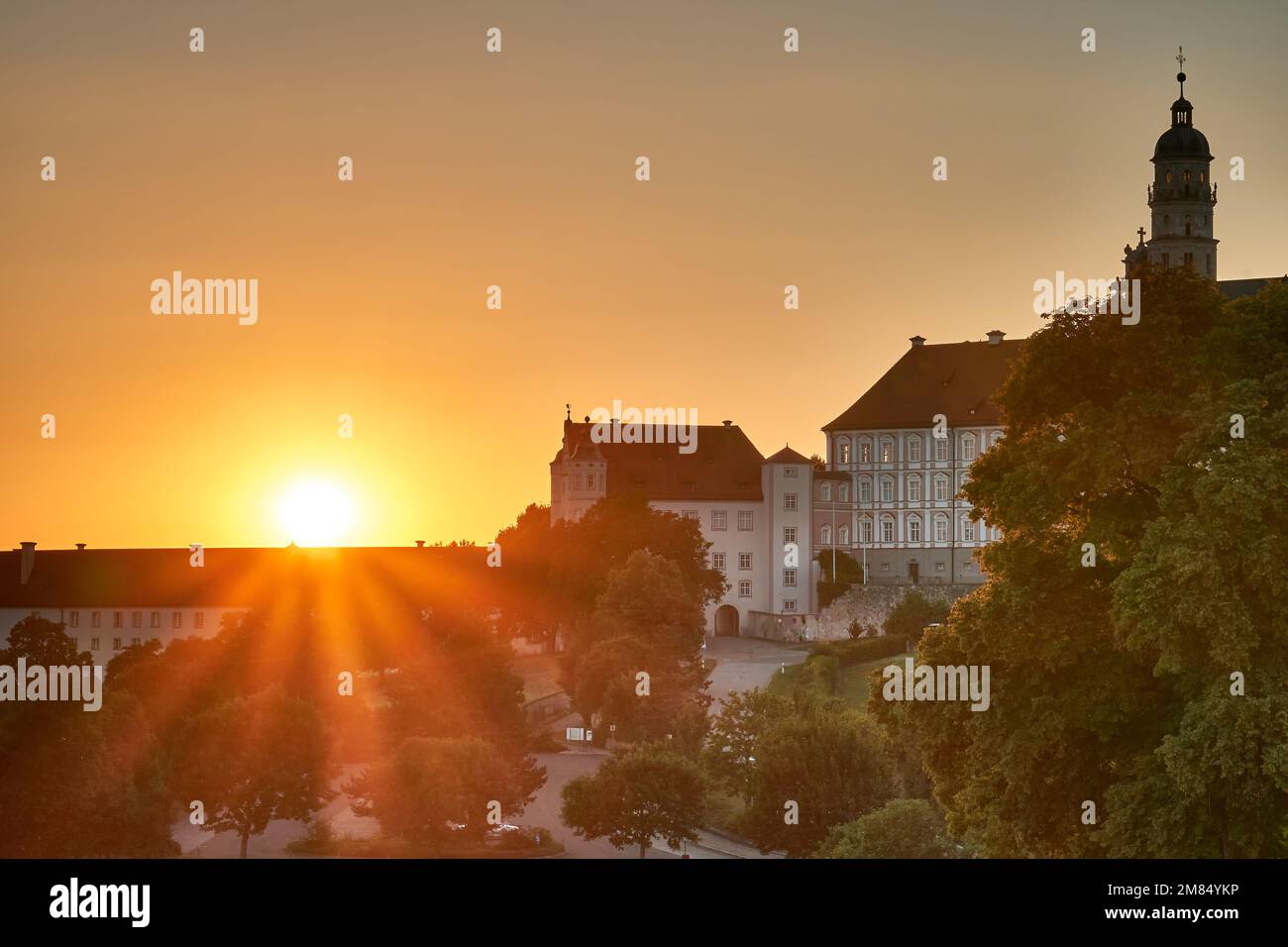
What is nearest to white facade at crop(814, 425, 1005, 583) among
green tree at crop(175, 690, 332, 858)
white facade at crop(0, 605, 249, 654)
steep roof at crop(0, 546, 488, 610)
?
steep roof at crop(0, 546, 488, 610)

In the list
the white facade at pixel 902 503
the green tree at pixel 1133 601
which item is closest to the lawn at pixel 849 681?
the white facade at pixel 902 503

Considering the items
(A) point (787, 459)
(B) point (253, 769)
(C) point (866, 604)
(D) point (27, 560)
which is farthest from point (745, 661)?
(D) point (27, 560)

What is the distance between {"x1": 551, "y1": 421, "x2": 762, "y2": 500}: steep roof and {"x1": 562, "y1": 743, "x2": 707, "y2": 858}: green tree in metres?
53.4

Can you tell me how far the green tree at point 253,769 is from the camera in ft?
195

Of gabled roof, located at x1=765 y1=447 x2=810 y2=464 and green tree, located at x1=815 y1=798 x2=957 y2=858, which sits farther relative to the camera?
gabled roof, located at x1=765 y1=447 x2=810 y2=464

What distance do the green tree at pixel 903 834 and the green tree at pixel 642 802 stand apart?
782 centimetres

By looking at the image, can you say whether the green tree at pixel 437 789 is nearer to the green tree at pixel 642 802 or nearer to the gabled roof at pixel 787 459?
the green tree at pixel 642 802

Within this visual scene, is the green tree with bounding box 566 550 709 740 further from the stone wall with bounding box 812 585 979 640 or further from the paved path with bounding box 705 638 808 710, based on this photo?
the stone wall with bounding box 812 585 979 640

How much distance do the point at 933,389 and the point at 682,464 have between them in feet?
50.9

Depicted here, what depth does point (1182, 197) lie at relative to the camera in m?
113

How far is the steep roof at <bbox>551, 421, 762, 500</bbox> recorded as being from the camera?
111 m
